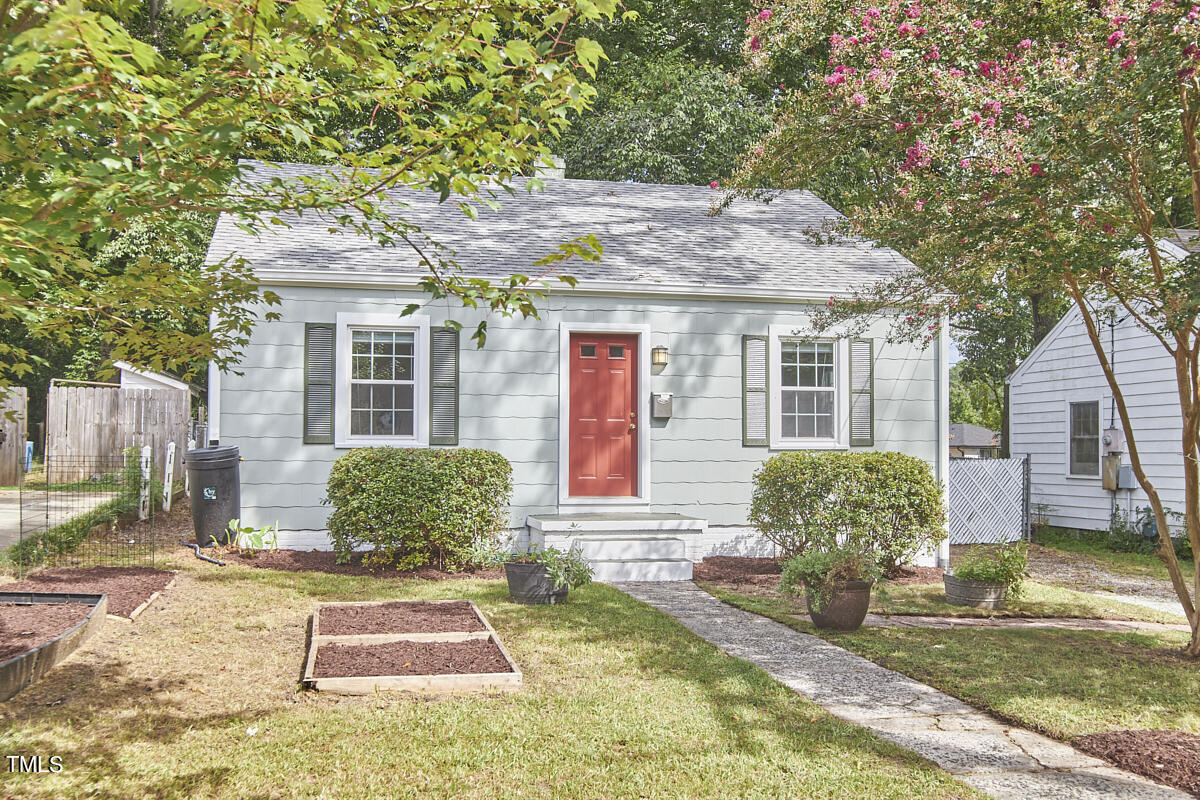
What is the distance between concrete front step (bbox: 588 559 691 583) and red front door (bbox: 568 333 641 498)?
122 centimetres

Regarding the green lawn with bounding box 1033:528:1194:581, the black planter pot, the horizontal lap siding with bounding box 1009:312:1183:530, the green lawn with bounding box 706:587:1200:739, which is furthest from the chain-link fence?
the horizontal lap siding with bounding box 1009:312:1183:530

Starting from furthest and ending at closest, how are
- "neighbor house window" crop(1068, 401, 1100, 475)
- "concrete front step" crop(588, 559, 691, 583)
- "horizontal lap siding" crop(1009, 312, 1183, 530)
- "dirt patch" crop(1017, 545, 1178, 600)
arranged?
1. "neighbor house window" crop(1068, 401, 1100, 475)
2. "horizontal lap siding" crop(1009, 312, 1183, 530)
3. "dirt patch" crop(1017, 545, 1178, 600)
4. "concrete front step" crop(588, 559, 691, 583)

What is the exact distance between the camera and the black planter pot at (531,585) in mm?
6984

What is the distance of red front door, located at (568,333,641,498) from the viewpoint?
1005 cm

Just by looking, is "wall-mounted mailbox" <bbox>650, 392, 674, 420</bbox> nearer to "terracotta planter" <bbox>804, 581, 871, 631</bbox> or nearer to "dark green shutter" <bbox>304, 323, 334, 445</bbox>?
"dark green shutter" <bbox>304, 323, 334, 445</bbox>

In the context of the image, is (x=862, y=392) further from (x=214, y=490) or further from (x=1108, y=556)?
(x=214, y=490)

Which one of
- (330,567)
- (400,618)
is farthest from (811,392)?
(400,618)

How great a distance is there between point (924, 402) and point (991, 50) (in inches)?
206

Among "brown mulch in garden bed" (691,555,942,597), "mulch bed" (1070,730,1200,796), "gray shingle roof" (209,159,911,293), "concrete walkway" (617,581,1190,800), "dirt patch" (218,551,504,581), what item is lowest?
"brown mulch in garden bed" (691,555,942,597)

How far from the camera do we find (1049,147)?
5.00m

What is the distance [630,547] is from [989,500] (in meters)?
7.12

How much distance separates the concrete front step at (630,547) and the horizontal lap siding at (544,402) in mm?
1016

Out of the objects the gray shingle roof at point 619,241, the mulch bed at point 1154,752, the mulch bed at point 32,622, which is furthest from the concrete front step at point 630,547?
the mulch bed at point 1154,752

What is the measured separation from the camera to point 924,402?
10.8 m
